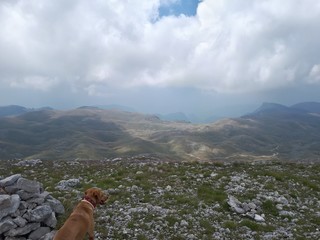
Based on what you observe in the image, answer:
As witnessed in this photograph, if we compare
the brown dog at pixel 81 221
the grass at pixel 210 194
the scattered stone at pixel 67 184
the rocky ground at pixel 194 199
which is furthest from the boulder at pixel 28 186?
the grass at pixel 210 194

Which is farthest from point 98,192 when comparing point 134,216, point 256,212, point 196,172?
point 196,172

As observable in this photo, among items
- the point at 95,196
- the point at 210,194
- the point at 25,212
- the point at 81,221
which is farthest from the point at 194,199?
the point at 25,212

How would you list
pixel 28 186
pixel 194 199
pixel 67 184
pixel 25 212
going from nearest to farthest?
pixel 25 212, pixel 28 186, pixel 194 199, pixel 67 184

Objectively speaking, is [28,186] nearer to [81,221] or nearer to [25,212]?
[25,212]

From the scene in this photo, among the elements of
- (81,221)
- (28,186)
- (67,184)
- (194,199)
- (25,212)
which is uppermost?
(28,186)

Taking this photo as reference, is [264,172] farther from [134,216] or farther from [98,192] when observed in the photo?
[98,192]

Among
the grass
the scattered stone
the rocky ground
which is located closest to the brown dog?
the rocky ground

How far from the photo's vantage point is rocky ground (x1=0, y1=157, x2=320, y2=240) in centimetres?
1596

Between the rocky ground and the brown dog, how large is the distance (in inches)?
106

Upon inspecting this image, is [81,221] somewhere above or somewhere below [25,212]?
above

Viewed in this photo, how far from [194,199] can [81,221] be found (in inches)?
368

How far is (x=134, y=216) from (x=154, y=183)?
6.01m

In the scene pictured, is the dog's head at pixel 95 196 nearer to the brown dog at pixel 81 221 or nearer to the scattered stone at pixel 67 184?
the brown dog at pixel 81 221

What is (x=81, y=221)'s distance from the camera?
39.1 ft
